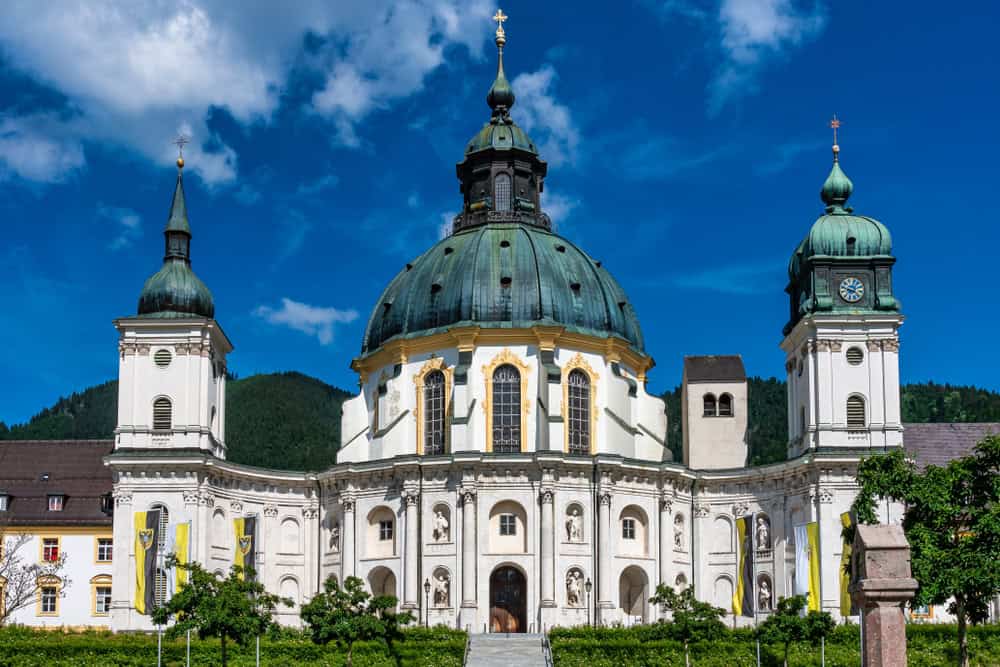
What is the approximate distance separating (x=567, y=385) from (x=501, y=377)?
390 cm

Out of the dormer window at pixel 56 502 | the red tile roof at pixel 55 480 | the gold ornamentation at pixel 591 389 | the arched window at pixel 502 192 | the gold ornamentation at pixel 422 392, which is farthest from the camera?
the arched window at pixel 502 192

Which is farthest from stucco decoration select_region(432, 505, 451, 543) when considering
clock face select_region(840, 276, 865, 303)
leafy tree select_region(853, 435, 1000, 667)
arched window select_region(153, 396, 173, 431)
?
leafy tree select_region(853, 435, 1000, 667)

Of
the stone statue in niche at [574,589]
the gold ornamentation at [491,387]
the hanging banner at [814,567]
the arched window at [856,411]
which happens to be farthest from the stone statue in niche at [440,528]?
the arched window at [856,411]

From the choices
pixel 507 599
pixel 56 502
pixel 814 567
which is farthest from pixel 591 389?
pixel 56 502

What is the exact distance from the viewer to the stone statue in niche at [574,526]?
3302 inches

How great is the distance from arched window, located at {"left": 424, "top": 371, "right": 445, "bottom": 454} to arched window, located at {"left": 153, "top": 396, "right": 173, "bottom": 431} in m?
14.7

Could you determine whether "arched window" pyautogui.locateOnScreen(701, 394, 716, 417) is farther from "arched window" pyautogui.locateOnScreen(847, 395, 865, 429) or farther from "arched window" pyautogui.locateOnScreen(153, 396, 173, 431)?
"arched window" pyautogui.locateOnScreen(153, 396, 173, 431)

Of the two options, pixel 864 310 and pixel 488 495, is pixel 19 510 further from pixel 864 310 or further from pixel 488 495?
pixel 864 310

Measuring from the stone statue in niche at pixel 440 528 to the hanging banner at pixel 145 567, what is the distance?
1500cm

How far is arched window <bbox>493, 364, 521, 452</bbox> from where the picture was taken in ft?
287

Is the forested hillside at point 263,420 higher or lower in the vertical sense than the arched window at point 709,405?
higher

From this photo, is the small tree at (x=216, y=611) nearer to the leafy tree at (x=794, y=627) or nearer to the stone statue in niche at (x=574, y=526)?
the leafy tree at (x=794, y=627)

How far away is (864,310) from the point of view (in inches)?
3410

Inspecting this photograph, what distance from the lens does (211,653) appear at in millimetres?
69562
